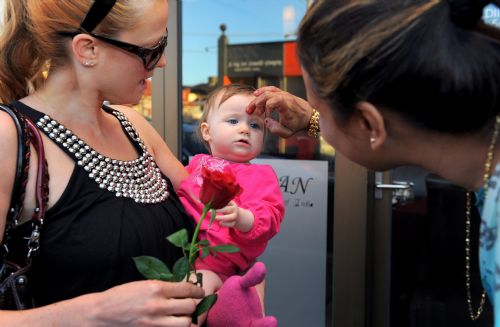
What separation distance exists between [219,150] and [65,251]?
71cm

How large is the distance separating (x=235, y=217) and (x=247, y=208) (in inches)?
6.7

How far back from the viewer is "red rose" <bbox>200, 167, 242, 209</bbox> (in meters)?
0.98

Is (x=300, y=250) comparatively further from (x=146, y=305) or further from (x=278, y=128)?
(x=146, y=305)

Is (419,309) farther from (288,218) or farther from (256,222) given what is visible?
(256,222)

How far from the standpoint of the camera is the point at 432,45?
2.73 feet

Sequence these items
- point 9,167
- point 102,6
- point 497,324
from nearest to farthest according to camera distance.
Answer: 1. point 497,324
2. point 9,167
3. point 102,6

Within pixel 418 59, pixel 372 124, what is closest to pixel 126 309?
pixel 372 124

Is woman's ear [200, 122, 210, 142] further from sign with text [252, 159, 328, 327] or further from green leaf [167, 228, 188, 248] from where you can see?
sign with text [252, 159, 328, 327]

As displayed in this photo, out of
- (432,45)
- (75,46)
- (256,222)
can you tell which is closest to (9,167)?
(75,46)

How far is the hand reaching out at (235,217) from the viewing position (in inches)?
54.4

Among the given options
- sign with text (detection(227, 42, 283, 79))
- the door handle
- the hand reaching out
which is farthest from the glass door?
the hand reaching out

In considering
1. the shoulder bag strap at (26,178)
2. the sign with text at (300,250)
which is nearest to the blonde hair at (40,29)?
the shoulder bag strap at (26,178)

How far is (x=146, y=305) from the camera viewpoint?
1.00 m

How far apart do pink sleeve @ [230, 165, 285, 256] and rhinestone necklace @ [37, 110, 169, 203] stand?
10.9 inches
